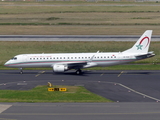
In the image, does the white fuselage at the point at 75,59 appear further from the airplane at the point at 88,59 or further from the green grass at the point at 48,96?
the green grass at the point at 48,96

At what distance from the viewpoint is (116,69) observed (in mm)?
56312

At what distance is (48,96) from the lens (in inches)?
1396

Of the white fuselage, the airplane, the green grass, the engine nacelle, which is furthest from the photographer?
the white fuselage

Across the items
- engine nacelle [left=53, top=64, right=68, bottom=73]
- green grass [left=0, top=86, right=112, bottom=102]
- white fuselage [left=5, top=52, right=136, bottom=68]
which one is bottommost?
green grass [left=0, top=86, right=112, bottom=102]

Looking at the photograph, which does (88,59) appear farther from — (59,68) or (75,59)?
(59,68)

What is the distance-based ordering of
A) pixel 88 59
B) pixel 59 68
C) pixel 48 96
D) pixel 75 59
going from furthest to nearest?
1. pixel 75 59
2. pixel 88 59
3. pixel 59 68
4. pixel 48 96

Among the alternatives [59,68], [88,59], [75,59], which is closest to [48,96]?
[59,68]

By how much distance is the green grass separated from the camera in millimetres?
33375

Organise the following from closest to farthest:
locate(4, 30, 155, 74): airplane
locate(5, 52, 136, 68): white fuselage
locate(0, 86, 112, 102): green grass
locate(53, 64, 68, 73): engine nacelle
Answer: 1. locate(0, 86, 112, 102): green grass
2. locate(53, 64, 68, 73): engine nacelle
3. locate(4, 30, 155, 74): airplane
4. locate(5, 52, 136, 68): white fuselage

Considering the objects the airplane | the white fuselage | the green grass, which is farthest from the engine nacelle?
the green grass

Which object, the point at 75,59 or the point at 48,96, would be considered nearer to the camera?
the point at 48,96

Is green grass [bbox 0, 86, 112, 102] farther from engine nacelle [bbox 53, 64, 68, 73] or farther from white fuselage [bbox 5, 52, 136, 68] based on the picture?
white fuselage [bbox 5, 52, 136, 68]

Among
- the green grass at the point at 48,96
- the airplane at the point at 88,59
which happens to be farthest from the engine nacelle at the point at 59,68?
the green grass at the point at 48,96

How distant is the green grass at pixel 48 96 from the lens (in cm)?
3338
